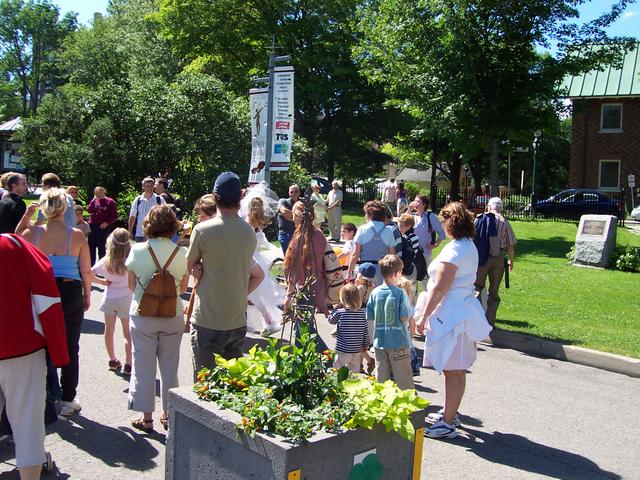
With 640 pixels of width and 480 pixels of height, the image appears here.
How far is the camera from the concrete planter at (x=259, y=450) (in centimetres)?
326

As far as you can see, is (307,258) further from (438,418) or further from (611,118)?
(611,118)

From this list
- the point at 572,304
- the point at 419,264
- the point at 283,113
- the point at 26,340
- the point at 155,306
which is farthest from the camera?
the point at 283,113

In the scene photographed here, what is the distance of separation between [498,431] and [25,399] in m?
3.96

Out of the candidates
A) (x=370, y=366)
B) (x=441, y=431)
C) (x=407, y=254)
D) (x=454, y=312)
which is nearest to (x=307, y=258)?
(x=370, y=366)

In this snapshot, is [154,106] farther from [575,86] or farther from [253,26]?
[575,86]

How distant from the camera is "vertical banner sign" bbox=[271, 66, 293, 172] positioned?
557 inches

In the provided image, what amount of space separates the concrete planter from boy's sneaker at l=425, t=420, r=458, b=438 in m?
1.94

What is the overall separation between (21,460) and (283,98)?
11023 millimetres

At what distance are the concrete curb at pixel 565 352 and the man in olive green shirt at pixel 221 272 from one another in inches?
207

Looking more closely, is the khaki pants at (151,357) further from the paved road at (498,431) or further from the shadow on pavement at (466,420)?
the shadow on pavement at (466,420)

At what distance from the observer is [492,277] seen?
31.5 feet

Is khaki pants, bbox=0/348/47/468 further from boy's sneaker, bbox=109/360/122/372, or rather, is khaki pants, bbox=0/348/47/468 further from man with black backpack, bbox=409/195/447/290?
man with black backpack, bbox=409/195/447/290

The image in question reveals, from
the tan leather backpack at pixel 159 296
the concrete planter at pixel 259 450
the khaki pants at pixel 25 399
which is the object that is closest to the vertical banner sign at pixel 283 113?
the tan leather backpack at pixel 159 296

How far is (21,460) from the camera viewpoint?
405 cm
